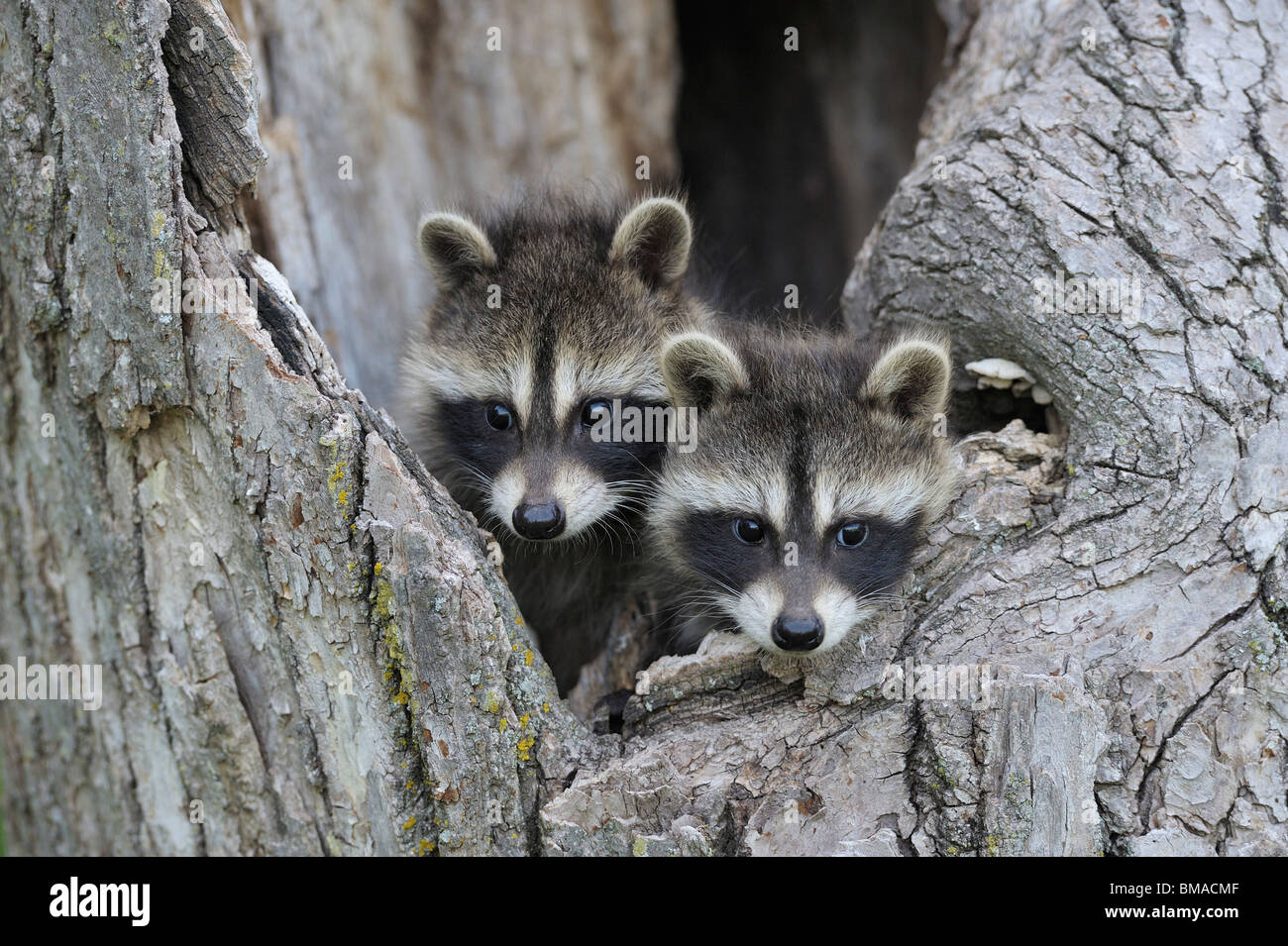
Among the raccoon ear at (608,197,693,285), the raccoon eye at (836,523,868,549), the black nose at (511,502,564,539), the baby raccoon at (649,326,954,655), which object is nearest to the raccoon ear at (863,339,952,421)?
the baby raccoon at (649,326,954,655)

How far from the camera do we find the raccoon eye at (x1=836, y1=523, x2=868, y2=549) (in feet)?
12.3

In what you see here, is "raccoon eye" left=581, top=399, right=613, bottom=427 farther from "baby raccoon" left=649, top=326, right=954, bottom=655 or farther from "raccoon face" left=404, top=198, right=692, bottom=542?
"baby raccoon" left=649, top=326, right=954, bottom=655

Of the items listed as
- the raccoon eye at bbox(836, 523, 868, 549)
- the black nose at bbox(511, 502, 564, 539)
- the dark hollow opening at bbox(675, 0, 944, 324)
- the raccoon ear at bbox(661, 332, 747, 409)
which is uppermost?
the dark hollow opening at bbox(675, 0, 944, 324)

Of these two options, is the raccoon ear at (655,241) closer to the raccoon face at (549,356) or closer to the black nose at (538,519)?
the raccoon face at (549,356)

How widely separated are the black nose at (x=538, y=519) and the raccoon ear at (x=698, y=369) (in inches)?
23.5

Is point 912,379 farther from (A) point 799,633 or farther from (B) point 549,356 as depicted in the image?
(B) point 549,356

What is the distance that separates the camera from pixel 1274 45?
154 inches

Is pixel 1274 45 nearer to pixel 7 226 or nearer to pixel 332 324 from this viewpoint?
pixel 332 324

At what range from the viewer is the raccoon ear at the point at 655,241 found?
14.0 ft

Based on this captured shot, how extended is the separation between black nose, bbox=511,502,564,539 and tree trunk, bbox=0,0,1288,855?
364 millimetres

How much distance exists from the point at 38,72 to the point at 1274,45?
4.07 metres

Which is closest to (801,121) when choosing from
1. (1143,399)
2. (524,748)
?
(1143,399)

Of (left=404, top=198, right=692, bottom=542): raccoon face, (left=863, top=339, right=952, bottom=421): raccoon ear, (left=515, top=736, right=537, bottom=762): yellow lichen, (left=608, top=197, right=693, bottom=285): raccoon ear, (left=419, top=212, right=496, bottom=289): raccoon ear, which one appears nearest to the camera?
(left=515, top=736, right=537, bottom=762): yellow lichen

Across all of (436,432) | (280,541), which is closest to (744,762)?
(280,541)
